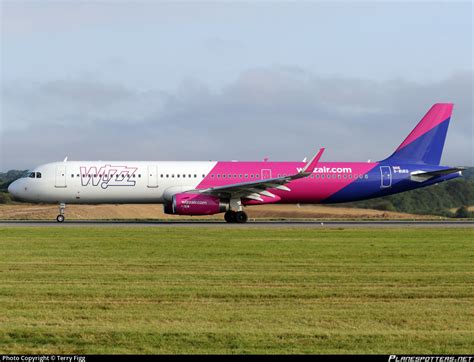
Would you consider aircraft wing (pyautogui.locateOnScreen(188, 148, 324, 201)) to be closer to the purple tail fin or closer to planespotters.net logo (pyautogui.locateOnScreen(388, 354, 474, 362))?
the purple tail fin

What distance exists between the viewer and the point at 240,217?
4334 cm

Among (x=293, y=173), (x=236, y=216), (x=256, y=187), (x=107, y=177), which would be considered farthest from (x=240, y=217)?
(x=107, y=177)

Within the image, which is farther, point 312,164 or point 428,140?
point 428,140

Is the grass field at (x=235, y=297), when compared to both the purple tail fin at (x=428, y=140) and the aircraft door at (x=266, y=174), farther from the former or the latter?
the purple tail fin at (x=428, y=140)

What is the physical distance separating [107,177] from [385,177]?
1633cm

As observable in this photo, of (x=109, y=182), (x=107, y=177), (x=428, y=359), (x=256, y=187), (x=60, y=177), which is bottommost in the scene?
(x=428, y=359)

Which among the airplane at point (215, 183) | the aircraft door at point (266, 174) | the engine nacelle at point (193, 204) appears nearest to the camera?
the engine nacelle at point (193, 204)

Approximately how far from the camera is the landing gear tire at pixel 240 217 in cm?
4334

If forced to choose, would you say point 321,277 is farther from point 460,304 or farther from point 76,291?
point 76,291

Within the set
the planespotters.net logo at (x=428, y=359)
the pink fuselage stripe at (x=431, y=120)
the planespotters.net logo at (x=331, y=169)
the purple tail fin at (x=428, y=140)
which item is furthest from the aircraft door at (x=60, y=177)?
the planespotters.net logo at (x=428, y=359)

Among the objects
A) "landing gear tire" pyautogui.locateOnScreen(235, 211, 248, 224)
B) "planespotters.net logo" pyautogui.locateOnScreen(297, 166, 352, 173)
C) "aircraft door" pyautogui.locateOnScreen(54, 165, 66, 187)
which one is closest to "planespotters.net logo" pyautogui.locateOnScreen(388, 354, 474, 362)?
"landing gear tire" pyautogui.locateOnScreen(235, 211, 248, 224)

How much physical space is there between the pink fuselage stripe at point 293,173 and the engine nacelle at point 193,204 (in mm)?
2494

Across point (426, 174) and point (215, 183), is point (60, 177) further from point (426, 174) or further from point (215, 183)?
point (426, 174)

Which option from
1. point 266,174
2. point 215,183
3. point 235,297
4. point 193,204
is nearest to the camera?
point 235,297
